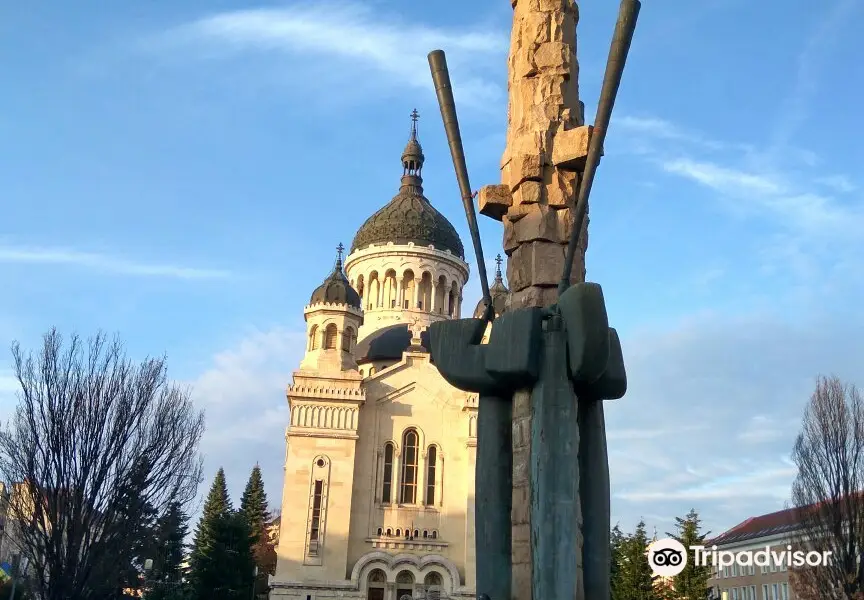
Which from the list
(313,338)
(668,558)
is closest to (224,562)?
(313,338)

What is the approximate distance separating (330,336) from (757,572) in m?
23.3

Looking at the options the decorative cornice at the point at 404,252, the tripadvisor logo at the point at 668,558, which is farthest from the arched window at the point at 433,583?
the tripadvisor logo at the point at 668,558

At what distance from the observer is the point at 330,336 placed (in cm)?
3691

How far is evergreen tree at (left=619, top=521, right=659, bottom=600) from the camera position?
29.8 m

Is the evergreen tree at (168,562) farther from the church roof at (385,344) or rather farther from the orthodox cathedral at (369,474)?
the church roof at (385,344)

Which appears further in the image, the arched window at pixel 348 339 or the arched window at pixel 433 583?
the arched window at pixel 348 339

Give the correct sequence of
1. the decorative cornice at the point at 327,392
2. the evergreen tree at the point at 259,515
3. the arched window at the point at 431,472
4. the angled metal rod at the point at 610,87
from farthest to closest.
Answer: the evergreen tree at the point at 259,515 → the arched window at the point at 431,472 → the decorative cornice at the point at 327,392 → the angled metal rod at the point at 610,87

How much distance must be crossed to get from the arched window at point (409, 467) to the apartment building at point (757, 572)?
13000 millimetres

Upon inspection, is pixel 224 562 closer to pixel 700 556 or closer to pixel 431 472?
pixel 431 472

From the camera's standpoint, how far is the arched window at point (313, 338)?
120 ft

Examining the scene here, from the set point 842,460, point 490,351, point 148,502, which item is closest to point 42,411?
point 148,502

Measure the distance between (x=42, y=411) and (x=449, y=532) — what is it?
1809 cm

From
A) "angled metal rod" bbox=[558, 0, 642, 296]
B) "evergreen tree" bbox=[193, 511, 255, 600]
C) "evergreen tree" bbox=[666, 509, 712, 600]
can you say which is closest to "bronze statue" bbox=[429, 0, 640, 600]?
"angled metal rod" bbox=[558, 0, 642, 296]

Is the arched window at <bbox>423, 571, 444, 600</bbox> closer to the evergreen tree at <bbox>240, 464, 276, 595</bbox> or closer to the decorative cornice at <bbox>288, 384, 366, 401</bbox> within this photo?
the decorative cornice at <bbox>288, 384, 366, 401</bbox>
